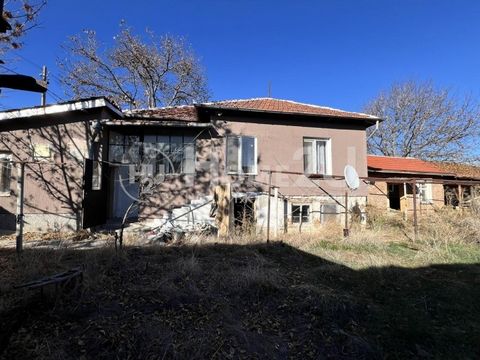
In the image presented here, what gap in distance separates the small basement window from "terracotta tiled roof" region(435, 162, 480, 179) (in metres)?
13.3

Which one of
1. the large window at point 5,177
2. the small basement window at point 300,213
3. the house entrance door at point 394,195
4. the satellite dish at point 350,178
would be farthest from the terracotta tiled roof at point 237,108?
the house entrance door at point 394,195

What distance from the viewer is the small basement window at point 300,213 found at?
11469 mm

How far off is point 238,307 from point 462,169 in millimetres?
21863

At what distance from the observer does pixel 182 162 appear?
1088cm

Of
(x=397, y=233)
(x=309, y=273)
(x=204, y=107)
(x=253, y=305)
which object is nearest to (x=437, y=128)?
(x=397, y=233)

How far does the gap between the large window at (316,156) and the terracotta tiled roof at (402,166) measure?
5.54 meters

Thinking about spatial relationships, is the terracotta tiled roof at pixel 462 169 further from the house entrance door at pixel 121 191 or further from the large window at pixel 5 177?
the large window at pixel 5 177

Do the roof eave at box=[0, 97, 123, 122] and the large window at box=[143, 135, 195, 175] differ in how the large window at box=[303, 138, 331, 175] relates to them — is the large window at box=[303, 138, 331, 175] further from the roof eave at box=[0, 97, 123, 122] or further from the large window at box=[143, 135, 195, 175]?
the roof eave at box=[0, 97, 123, 122]

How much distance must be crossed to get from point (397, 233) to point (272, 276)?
7.28 m

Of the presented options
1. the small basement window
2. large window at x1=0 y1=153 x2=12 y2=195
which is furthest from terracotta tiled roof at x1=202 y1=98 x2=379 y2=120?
large window at x1=0 y1=153 x2=12 y2=195

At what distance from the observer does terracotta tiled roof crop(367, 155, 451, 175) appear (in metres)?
17.3

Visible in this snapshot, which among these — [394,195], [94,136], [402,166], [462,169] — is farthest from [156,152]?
[462,169]

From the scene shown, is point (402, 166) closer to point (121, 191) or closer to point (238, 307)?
point (121, 191)

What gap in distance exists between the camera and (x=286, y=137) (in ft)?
38.1
